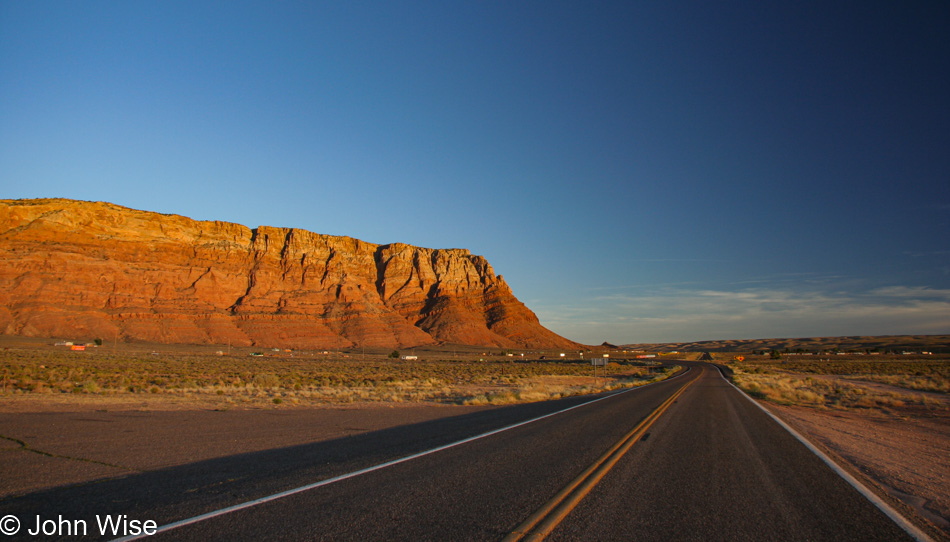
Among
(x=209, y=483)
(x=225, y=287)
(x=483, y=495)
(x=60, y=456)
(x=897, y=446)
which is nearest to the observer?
(x=483, y=495)

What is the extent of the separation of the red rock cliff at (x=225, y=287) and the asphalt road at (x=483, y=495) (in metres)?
93.0

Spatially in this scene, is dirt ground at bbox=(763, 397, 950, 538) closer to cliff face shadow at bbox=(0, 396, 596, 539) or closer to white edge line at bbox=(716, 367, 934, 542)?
white edge line at bbox=(716, 367, 934, 542)

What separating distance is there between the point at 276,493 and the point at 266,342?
99.3 metres

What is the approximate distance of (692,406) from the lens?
18984 mm

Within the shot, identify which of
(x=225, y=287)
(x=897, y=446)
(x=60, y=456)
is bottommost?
(x=897, y=446)

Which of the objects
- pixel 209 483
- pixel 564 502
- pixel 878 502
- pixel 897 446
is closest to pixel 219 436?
pixel 209 483

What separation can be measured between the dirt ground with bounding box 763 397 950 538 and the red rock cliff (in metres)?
95.1

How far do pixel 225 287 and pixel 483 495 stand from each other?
112 meters

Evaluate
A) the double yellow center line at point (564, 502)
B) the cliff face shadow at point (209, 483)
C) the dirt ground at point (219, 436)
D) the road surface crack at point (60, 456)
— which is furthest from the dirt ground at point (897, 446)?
the road surface crack at point (60, 456)

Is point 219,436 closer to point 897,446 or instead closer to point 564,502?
point 564,502

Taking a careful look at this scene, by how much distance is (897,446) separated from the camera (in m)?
11.7

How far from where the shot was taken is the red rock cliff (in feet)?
277

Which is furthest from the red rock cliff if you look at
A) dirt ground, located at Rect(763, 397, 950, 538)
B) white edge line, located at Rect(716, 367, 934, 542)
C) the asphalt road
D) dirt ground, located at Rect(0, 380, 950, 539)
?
white edge line, located at Rect(716, 367, 934, 542)

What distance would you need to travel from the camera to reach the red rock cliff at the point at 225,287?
277 feet
